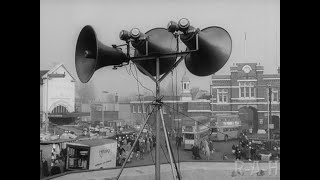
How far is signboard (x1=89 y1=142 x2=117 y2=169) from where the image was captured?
2.54m

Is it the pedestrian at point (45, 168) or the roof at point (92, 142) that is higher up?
the roof at point (92, 142)

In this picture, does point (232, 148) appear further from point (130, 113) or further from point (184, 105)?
point (130, 113)

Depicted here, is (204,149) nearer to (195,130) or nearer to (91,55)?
(195,130)

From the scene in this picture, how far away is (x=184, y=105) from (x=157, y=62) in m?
0.44

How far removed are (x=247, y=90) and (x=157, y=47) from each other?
74cm

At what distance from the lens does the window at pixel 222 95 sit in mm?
2477

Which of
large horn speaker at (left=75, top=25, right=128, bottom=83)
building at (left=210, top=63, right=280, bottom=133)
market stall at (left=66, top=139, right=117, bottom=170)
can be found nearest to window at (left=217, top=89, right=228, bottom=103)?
building at (left=210, top=63, right=280, bottom=133)

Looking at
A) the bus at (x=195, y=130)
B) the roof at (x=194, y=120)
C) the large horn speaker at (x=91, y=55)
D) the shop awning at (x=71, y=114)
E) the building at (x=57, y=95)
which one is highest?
the large horn speaker at (x=91, y=55)

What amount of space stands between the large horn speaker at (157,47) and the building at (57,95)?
550mm

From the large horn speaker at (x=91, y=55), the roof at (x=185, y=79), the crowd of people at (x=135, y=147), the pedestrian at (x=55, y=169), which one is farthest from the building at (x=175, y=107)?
the pedestrian at (x=55, y=169)

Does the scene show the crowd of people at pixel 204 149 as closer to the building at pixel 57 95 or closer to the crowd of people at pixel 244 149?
the crowd of people at pixel 244 149

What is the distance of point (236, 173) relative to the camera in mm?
2549

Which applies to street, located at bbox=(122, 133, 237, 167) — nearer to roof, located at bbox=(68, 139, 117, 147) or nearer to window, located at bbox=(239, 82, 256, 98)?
roof, located at bbox=(68, 139, 117, 147)

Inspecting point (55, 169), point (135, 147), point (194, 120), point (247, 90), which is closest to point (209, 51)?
point (247, 90)
